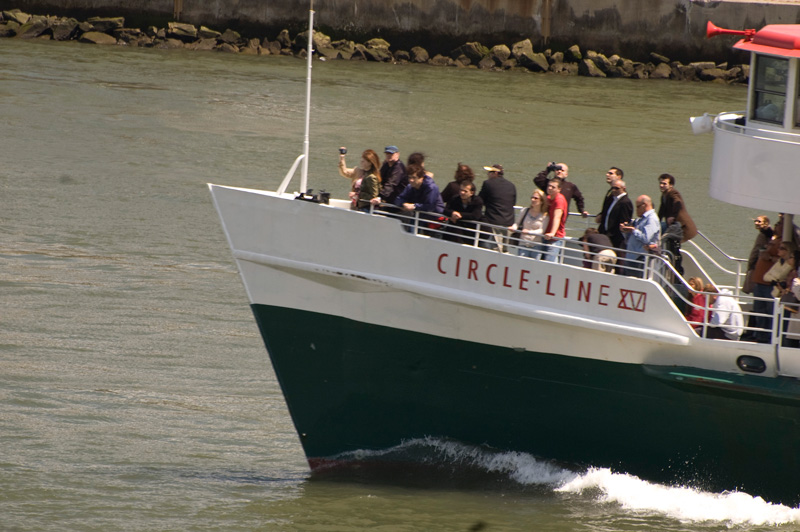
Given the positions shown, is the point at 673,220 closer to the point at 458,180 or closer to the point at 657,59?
the point at 458,180

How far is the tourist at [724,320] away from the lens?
9.49 m

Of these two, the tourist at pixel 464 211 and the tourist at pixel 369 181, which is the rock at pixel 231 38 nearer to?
the tourist at pixel 369 181

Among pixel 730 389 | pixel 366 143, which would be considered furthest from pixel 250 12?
pixel 730 389

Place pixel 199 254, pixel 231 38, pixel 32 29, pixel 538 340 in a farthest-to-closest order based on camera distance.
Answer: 1. pixel 231 38
2. pixel 32 29
3. pixel 199 254
4. pixel 538 340

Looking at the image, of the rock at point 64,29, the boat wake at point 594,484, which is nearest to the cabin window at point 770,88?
the boat wake at point 594,484

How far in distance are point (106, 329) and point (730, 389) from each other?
8.27 meters

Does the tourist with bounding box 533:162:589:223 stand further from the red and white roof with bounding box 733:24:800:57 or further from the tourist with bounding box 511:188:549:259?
the red and white roof with bounding box 733:24:800:57

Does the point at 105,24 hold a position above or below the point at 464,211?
above

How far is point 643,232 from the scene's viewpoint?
31.8 ft

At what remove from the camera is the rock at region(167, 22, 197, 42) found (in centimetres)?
3928

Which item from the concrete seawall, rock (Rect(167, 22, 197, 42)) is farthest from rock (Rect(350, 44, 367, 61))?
rock (Rect(167, 22, 197, 42))

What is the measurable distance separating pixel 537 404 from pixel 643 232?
5.72 ft

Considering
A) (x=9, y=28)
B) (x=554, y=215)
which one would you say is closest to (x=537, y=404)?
(x=554, y=215)

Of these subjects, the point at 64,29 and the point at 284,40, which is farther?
the point at 284,40
